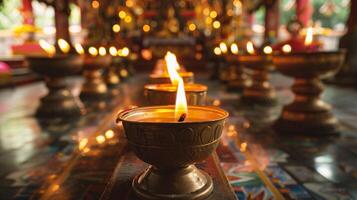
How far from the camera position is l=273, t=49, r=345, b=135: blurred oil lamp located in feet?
9.11

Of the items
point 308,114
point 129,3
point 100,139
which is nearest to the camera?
point 100,139

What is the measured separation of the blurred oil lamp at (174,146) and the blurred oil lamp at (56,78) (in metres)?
2.83

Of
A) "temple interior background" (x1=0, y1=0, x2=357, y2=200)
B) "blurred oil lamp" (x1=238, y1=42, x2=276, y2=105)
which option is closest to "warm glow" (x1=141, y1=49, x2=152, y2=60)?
"temple interior background" (x1=0, y1=0, x2=357, y2=200)

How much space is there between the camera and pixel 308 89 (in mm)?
2988

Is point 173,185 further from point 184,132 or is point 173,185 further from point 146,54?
point 146,54

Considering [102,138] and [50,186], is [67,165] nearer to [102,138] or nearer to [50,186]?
[50,186]

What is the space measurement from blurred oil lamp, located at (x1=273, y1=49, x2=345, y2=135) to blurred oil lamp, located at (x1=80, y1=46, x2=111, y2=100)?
9.08ft

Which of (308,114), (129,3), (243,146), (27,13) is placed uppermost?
(27,13)

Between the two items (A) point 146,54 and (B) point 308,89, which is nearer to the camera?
(B) point 308,89

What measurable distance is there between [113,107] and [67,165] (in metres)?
2.12

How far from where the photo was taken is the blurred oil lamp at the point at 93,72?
492 cm

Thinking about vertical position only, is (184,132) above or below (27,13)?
below

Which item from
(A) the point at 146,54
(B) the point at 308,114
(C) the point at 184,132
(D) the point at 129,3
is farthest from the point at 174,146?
(A) the point at 146,54

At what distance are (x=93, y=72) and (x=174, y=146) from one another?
450 cm
